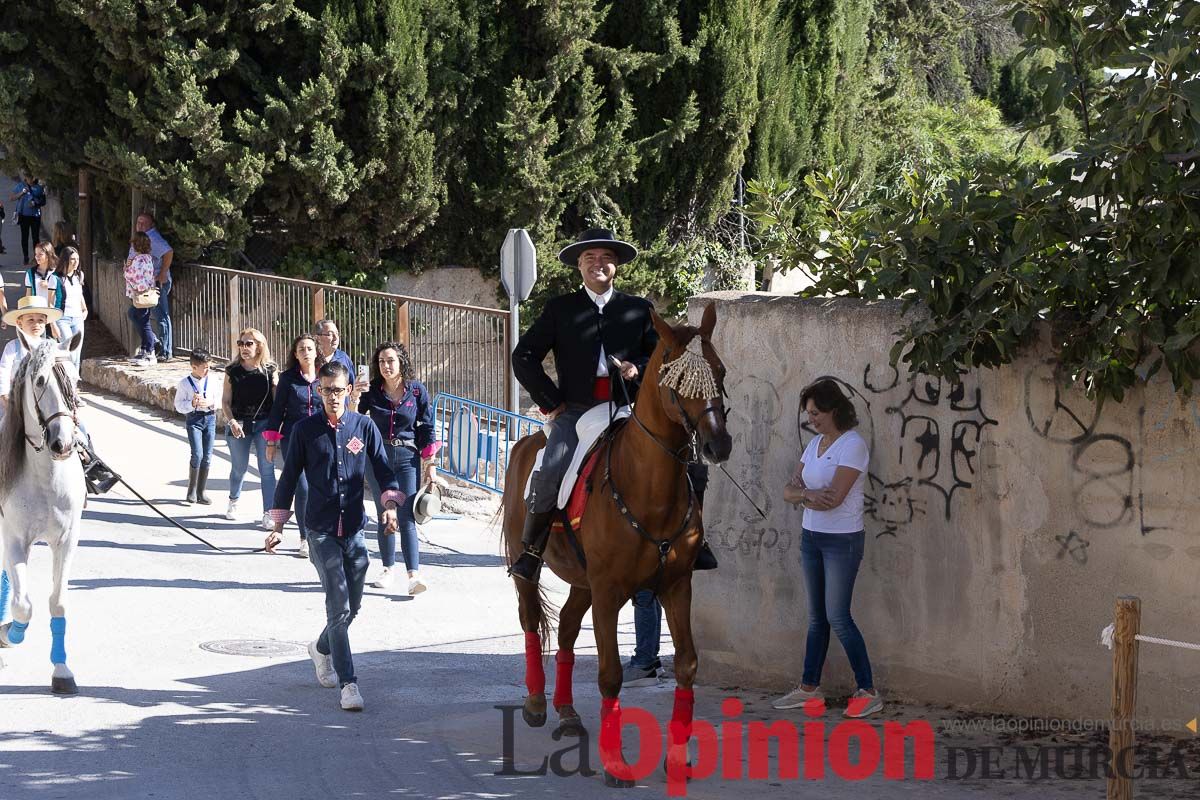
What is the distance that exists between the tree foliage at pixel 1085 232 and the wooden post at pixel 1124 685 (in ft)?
4.36

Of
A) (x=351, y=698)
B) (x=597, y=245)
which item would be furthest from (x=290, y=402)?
(x=597, y=245)

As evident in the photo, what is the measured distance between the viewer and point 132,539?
45.2 ft

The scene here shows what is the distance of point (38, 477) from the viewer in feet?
29.2

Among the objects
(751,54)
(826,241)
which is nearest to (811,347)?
(826,241)

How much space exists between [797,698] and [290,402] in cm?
645

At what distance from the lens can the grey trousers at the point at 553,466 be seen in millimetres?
7973

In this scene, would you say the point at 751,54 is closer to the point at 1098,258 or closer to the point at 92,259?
the point at 92,259

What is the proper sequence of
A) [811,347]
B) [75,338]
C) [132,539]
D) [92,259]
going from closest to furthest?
1. [811,347]
2. [75,338]
3. [132,539]
4. [92,259]

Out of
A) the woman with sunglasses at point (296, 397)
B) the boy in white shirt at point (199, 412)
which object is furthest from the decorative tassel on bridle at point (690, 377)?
the boy in white shirt at point (199, 412)

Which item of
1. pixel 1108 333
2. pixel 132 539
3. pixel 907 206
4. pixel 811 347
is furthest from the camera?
pixel 132 539

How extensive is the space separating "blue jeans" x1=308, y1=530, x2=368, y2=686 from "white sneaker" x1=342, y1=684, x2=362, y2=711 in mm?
43

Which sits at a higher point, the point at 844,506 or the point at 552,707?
the point at 844,506

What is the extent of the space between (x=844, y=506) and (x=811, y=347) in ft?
3.80

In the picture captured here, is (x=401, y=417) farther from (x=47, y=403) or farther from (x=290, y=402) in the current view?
(x=47, y=403)
